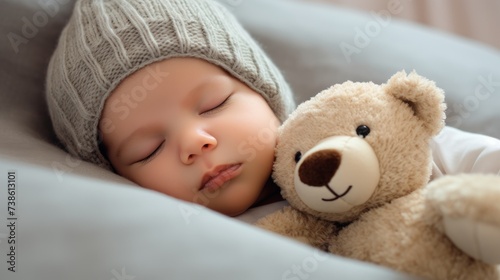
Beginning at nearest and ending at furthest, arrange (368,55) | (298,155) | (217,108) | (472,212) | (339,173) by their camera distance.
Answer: (472,212) < (339,173) < (298,155) < (217,108) < (368,55)

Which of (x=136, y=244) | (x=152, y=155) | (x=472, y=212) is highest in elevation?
(x=472, y=212)

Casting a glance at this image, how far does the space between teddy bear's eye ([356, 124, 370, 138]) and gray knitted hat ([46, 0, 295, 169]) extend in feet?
0.99

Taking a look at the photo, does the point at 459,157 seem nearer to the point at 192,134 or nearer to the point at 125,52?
the point at 192,134

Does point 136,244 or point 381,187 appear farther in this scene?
point 381,187

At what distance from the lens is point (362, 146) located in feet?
2.23

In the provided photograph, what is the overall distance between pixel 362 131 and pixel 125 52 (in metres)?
0.42

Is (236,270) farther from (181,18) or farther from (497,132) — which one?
(497,132)

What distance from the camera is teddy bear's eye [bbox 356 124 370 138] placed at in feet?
2.32

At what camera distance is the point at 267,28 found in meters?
1.26

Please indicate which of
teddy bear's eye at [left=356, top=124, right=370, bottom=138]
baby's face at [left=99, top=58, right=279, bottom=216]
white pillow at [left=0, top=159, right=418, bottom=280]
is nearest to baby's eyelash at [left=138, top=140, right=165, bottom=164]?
baby's face at [left=99, top=58, right=279, bottom=216]

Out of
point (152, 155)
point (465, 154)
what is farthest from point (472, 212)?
point (152, 155)

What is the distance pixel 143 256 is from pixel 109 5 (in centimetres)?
56

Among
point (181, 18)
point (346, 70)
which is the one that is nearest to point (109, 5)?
point (181, 18)

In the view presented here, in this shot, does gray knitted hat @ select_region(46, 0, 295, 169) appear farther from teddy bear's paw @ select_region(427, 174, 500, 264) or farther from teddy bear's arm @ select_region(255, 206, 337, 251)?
teddy bear's paw @ select_region(427, 174, 500, 264)
